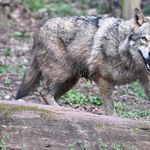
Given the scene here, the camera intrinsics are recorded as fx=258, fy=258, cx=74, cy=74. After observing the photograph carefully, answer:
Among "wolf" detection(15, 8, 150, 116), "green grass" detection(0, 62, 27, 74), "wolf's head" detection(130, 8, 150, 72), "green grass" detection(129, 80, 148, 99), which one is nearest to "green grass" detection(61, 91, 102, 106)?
"wolf" detection(15, 8, 150, 116)

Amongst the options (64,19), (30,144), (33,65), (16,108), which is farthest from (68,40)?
(30,144)

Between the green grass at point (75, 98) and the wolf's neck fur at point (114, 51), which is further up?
the wolf's neck fur at point (114, 51)

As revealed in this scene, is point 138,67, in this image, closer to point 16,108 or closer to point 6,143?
point 16,108

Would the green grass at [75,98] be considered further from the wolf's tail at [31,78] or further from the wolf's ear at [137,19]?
the wolf's ear at [137,19]

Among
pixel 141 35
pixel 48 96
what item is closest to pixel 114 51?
pixel 141 35

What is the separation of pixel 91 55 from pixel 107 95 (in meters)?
0.83

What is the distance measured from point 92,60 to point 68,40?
66 centimetres

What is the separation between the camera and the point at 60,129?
3250mm

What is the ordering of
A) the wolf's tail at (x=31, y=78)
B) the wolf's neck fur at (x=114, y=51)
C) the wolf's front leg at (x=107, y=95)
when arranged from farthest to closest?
the wolf's tail at (x=31, y=78) < the wolf's front leg at (x=107, y=95) < the wolf's neck fur at (x=114, y=51)

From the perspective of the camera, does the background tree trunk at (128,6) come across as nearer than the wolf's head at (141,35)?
No

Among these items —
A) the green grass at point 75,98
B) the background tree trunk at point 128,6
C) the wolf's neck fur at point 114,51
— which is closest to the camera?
the wolf's neck fur at point 114,51

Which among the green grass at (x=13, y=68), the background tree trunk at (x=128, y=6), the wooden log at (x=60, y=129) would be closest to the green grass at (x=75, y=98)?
the green grass at (x=13, y=68)

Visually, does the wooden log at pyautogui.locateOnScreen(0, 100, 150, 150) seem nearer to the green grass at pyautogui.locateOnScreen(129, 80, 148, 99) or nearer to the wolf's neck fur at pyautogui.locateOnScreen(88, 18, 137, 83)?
the wolf's neck fur at pyautogui.locateOnScreen(88, 18, 137, 83)

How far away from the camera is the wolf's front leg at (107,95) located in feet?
16.2
